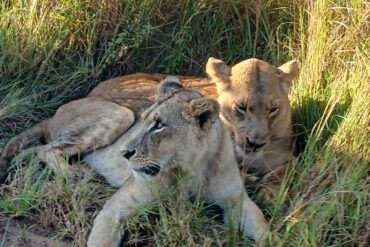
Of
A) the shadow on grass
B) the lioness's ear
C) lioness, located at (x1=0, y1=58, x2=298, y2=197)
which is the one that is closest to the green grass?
the shadow on grass

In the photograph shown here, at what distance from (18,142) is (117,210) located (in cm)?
105

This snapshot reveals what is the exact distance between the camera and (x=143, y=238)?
4277 millimetres

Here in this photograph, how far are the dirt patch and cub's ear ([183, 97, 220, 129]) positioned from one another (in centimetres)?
81

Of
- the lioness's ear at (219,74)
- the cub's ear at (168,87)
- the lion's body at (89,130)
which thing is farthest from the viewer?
the lioness's ear at (219,74)

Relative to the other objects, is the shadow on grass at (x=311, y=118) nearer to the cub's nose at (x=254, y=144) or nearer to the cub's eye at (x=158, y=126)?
the cub's nose at (x=254, y=144)

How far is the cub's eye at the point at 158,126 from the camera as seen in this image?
4.28 metres

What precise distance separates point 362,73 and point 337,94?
7.0 inches

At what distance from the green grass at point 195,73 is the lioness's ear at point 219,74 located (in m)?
0.49

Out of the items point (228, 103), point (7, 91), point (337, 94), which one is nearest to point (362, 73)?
point (337, 94)

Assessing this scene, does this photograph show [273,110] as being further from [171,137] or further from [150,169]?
[150,169]

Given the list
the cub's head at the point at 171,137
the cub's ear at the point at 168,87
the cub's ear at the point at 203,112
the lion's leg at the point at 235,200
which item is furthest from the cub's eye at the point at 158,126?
the lion's leg at the point at 235,200

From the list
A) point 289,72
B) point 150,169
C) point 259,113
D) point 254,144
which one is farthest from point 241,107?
point 150,169

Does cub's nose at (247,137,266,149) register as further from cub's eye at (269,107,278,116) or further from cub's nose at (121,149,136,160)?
cub's nose at (121,149,136,160)

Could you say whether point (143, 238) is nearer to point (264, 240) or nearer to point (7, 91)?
point (264, 240)
